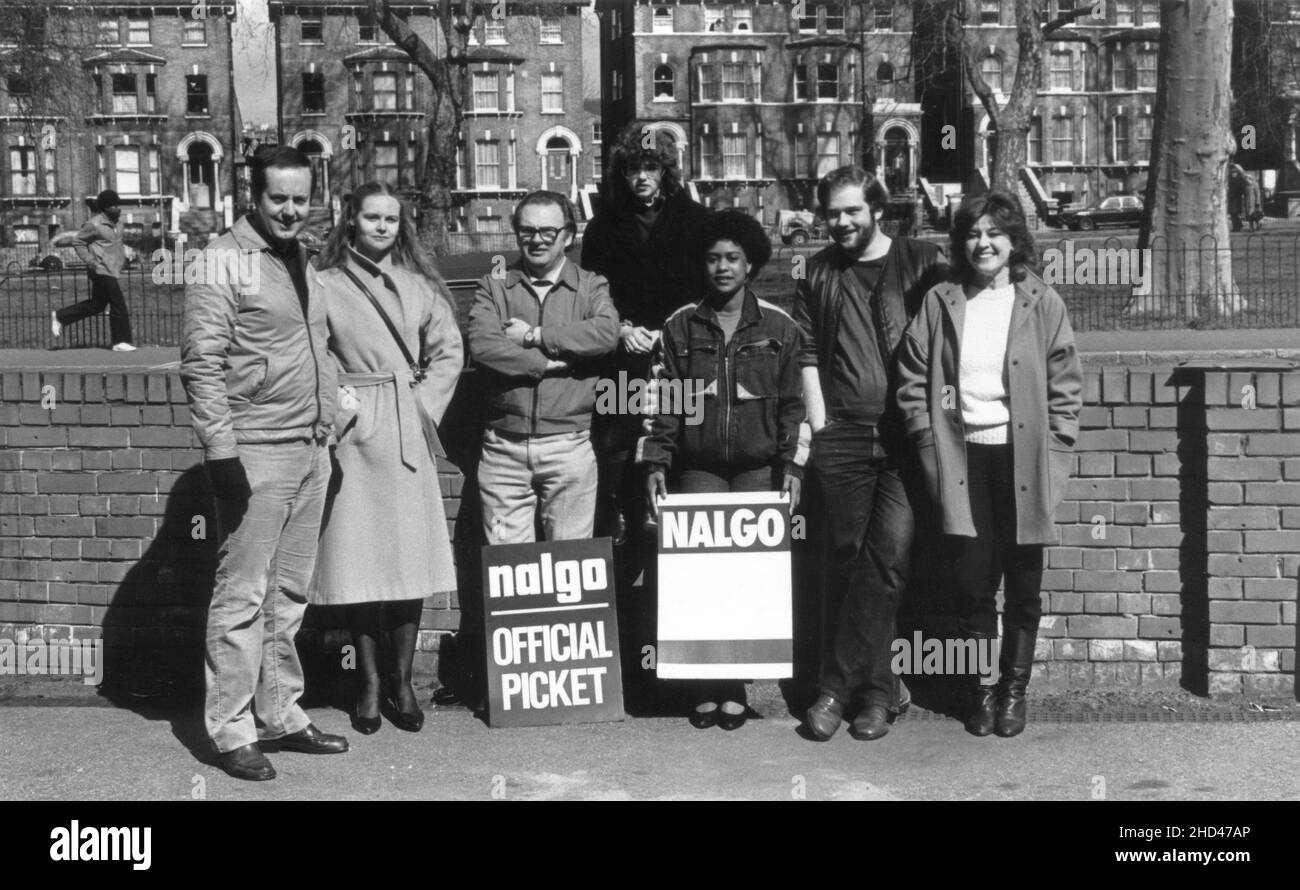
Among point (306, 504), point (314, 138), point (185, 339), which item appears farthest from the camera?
point (314, 138)

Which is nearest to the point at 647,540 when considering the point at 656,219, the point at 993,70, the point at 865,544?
the point at 865,544

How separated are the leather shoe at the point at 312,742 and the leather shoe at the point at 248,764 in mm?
244

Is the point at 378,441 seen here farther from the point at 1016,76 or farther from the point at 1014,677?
the point at 1016,76

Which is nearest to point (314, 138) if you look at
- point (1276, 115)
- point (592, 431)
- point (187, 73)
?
point (187, 73)

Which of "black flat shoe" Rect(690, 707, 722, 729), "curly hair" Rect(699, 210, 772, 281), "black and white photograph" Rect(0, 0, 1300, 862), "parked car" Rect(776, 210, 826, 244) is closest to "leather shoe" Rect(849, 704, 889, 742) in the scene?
"black and white photograph" Rect(0, 0, 1300, 862)

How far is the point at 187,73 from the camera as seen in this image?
216 feet

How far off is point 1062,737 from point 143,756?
11.7ft

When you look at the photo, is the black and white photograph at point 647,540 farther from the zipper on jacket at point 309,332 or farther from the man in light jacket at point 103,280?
the man in light jacket at point 103,280

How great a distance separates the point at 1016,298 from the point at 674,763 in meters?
2.22

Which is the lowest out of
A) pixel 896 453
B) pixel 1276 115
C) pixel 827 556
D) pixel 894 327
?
pixel 827 556

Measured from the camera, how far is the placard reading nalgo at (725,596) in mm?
6516

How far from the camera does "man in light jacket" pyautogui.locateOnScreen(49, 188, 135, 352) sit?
18312mm

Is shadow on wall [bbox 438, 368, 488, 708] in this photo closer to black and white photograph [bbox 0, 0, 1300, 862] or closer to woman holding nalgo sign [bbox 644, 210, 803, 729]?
black and white photograph [bbox 0, 0, 1300, 862]

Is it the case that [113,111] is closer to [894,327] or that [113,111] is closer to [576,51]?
[576,51]
